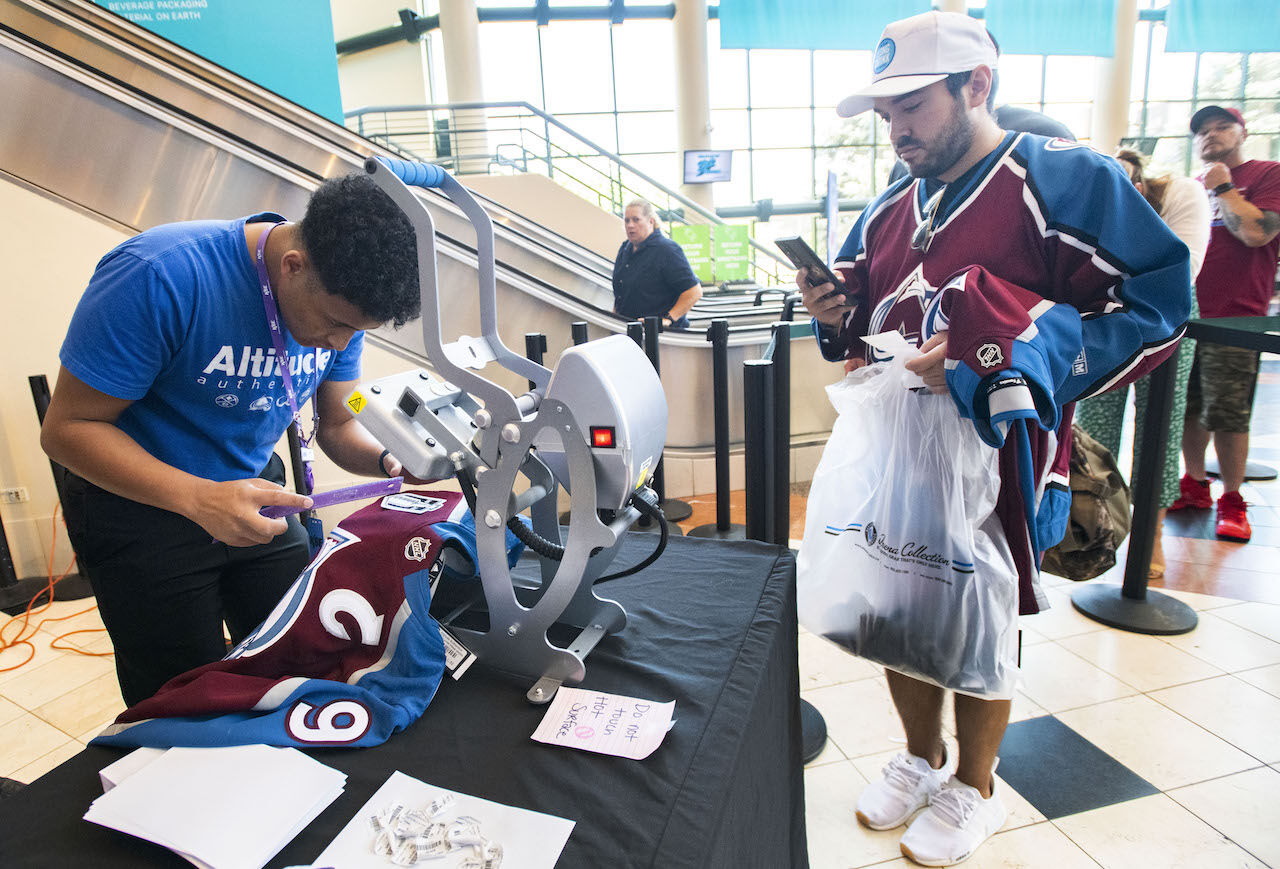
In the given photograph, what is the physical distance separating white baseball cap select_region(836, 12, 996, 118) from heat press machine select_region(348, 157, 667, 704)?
78cm

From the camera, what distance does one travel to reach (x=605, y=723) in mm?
924

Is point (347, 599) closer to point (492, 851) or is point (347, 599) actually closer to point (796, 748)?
point (492, 851)

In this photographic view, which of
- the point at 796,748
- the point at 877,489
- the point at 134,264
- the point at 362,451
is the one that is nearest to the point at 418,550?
the point at 362,451

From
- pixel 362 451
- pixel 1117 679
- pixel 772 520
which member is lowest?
pixel 1117 679

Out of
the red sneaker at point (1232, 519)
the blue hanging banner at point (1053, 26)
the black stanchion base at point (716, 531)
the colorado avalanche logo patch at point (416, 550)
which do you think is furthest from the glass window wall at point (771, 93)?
the colorado avalanche logo patch at point (416, 550)

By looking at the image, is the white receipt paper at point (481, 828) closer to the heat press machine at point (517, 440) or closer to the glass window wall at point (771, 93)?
the heat press machine at point (517, 440)

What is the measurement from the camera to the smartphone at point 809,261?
1511 millimetres

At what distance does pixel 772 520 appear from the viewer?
1.95 m

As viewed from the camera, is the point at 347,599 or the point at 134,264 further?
the point at 134,264

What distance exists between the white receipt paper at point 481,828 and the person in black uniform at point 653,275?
359 centimetres

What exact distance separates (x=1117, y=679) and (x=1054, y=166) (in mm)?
1715

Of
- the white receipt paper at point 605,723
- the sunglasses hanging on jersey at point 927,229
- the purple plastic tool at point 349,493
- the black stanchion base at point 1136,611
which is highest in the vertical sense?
the sunglasses hanging on jersey at point 927,229

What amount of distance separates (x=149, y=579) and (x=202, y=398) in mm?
344

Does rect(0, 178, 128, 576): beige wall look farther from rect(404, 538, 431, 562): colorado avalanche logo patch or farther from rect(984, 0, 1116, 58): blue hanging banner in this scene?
rect(984, 0, 1116, 58): blue hanging banner
